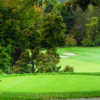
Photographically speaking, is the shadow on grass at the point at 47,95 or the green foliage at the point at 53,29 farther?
the green foliage at the point at 53,29

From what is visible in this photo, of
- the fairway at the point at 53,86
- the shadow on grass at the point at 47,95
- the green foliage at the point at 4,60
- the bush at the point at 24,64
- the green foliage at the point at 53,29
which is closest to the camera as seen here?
the shadow on grass at the point at 47,95

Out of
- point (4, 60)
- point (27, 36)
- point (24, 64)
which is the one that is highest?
point (27, 36)

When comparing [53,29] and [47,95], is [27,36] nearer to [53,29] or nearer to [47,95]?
[53,29]

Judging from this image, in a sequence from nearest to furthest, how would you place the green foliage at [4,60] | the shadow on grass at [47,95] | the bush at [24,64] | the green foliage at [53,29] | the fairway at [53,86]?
the shadow on grass at [47,95]
the fairway at [53,86]
the green foliage at [4,60]
the bush at [24,64]
the green foliage at [53,29]

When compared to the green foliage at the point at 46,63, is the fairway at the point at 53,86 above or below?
above

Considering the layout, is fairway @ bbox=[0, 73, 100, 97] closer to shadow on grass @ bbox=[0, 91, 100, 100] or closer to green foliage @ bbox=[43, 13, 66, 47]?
shadow on grass @ bbox=[0, 91, 100, 100]

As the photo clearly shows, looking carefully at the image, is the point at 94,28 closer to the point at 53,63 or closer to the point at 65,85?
the point at 53,63

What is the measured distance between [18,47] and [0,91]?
28.4 ft

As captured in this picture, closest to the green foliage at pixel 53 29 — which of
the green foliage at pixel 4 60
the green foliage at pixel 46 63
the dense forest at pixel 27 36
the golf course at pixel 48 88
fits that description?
the dense forest at pixel 27 36

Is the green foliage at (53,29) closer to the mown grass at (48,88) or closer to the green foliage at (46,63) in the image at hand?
the green foliage at (46,63)

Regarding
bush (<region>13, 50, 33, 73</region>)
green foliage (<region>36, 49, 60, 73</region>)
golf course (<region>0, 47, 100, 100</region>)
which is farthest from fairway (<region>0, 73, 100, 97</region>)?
bush (<region>13, 50, 33, 73</region>)

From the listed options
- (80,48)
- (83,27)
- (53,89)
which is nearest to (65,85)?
(53,89)

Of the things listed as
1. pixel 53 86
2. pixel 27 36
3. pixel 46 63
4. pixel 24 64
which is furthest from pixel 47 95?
pixel 27 36

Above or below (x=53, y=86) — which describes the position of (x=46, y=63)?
below
